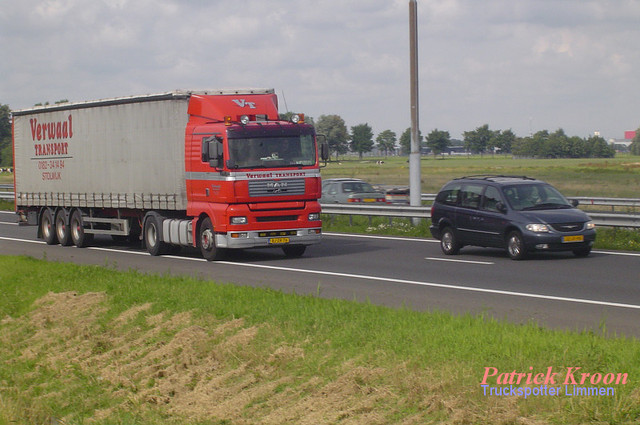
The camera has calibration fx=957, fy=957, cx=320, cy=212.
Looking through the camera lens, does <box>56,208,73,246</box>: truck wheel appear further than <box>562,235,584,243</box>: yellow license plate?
Yes

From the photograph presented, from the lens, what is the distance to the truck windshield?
20.5 meters

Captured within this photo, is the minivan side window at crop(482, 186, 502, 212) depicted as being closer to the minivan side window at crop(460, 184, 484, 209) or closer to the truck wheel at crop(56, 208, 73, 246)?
the minivan side window at crop(460, 184, 484, 209)

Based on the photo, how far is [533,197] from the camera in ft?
67.4

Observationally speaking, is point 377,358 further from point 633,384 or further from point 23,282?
point 23,282

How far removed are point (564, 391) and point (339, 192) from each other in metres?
29.4

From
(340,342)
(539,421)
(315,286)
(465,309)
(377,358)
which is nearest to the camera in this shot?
(539,421)

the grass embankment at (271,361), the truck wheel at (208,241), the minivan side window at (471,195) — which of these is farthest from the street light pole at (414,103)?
the grass embankment at (271,361)

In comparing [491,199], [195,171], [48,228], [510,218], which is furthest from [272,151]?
[48,228]


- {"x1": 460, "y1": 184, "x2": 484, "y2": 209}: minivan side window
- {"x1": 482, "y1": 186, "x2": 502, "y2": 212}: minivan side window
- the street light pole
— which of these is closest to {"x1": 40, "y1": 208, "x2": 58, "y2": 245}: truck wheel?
the street light pole

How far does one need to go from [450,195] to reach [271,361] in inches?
501

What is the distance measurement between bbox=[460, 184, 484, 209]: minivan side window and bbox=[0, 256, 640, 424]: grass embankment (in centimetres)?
792

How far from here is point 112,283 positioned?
16156mm

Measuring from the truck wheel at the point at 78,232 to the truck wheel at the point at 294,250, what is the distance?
6.50m

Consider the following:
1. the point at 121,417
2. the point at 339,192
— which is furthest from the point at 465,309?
Result: the point at 339,192
